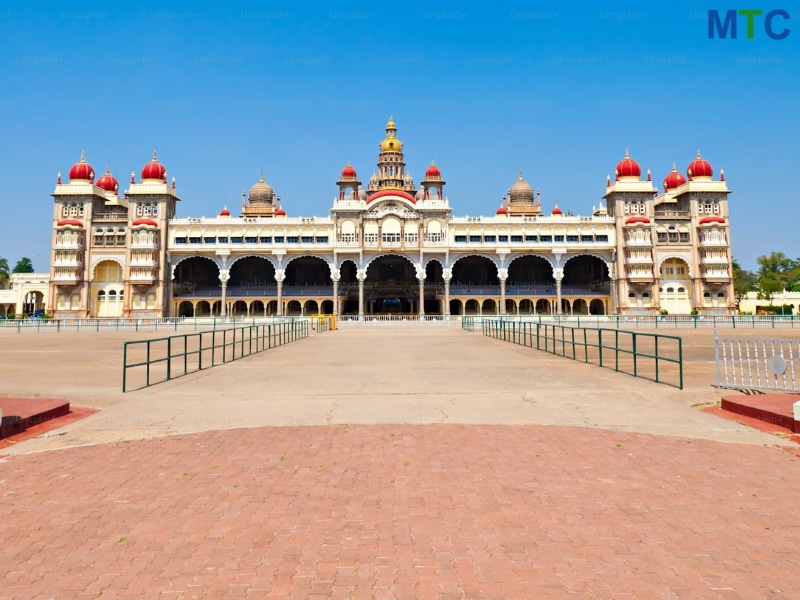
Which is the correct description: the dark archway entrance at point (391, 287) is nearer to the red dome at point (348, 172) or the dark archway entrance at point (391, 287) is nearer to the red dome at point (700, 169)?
the red dome at point (348, 172)

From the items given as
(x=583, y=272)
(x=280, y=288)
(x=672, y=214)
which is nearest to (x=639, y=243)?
(x=672, y=214)

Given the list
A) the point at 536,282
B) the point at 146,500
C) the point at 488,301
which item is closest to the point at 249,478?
the point at 146,500

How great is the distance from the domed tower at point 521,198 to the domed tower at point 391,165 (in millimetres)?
15672

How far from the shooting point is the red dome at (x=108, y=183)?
6931 centimetres

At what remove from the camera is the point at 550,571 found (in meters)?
3.35

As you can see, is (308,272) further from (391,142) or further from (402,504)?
(402,504)

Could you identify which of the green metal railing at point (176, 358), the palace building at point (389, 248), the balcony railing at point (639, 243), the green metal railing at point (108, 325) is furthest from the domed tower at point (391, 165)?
the green metal railing at point (176, 358)

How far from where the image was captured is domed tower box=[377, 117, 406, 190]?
254 feet

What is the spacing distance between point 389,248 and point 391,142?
24.9m

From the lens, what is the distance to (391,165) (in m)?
78.0

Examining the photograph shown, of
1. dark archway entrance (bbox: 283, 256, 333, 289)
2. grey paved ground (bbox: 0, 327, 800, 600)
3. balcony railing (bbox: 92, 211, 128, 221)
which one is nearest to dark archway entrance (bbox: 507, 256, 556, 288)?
dark archway entrance (bbox: 283, 256, 333, 289)

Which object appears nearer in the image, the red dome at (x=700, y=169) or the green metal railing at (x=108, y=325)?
the green metal railing at (x=108, y=325)

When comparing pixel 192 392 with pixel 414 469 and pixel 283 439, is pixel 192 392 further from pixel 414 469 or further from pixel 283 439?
pixel 414 469

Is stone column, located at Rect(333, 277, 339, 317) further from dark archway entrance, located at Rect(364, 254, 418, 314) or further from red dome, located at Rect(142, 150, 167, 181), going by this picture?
red dome, located at Rect(142, 150, 167, 181)
